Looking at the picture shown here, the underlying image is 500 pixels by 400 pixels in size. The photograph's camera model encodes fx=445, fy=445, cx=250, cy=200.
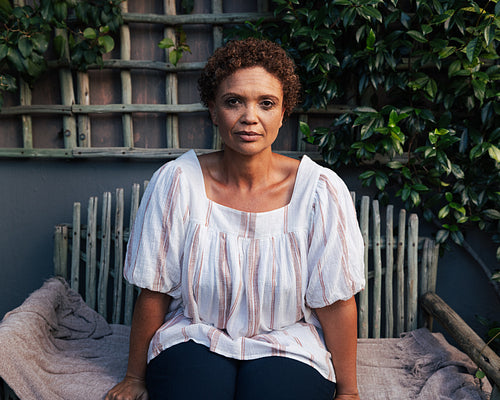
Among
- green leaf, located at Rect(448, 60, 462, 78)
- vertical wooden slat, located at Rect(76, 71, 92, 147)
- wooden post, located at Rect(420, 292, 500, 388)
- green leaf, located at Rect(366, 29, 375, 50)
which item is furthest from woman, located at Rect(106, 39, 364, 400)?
vertical wooden slat, located at Rect(76, 71, 92, 147)

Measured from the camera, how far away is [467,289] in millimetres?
2391

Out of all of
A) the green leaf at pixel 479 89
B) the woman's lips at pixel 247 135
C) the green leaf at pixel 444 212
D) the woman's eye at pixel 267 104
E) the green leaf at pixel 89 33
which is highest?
the green leaf at pixel 89 33

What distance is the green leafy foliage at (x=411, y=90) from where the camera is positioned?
197cm

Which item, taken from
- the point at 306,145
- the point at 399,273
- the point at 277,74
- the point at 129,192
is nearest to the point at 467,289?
the point at 399,273

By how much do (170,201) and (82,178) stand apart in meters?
1.05

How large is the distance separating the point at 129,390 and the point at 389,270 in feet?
4.28

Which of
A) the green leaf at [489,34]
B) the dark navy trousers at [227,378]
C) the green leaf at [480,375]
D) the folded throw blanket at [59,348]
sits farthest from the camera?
the green leaf at [489,34]

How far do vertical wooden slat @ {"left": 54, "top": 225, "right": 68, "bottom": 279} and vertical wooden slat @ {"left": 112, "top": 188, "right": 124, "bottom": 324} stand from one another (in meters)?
0.27

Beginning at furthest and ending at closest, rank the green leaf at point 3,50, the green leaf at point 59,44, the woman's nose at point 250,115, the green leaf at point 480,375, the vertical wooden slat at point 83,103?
the vertical wooden slat at point 83,103 < the green leaf at point 59,44 < the green leaf at point 3,50 < the green leaf at point 480,375 < the woman's nose at point 250,115

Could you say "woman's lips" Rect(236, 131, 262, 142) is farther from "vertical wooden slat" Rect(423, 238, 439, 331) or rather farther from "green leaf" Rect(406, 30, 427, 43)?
"vertical wooden slat" Rect(423, 238, 439, 331)

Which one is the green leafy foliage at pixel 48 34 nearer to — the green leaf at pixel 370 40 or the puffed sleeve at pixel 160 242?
the puffed sleeve at pixel 160 242

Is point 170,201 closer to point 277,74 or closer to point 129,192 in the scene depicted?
point 277,74

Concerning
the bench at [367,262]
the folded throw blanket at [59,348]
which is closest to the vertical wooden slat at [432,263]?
the bench at [367,262]

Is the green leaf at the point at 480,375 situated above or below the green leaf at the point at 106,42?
below
